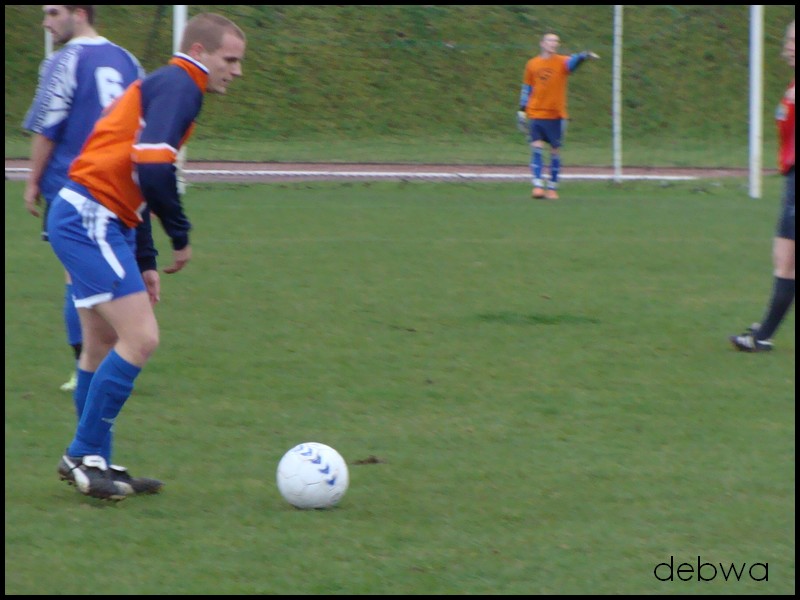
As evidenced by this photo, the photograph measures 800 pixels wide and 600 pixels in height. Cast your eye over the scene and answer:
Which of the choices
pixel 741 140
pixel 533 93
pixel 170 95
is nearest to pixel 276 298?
pixel 170 95

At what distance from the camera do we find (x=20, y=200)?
46.4 ft

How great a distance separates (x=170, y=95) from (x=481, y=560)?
1.85 meters

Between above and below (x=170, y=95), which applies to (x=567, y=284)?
below

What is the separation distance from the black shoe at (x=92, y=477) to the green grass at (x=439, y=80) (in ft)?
48.9

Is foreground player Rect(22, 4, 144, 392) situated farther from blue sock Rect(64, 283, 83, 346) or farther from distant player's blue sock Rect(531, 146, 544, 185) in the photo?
distant player's blue sock Rect(531, 146, 544, 185)

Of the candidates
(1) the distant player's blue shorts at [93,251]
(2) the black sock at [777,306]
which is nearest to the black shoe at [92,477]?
(1) the distant player's blue shorts at [93,251]

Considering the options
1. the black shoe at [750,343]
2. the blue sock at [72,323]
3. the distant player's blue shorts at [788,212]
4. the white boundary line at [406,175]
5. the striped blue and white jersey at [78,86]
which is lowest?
the white boundary line at [406,175]

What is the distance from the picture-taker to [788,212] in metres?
6.77

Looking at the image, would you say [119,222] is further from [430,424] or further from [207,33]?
[430,424]

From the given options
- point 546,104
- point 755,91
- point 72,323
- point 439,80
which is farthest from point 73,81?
point 439,80

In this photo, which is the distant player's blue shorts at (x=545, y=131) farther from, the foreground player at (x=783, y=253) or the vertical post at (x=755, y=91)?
the foreground player at (x=783, y=253)

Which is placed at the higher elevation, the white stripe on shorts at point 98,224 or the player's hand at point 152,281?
the white stripe on shorts at point 98,224

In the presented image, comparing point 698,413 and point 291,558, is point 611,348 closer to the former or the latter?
point 698,413

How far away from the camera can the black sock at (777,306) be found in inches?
272
